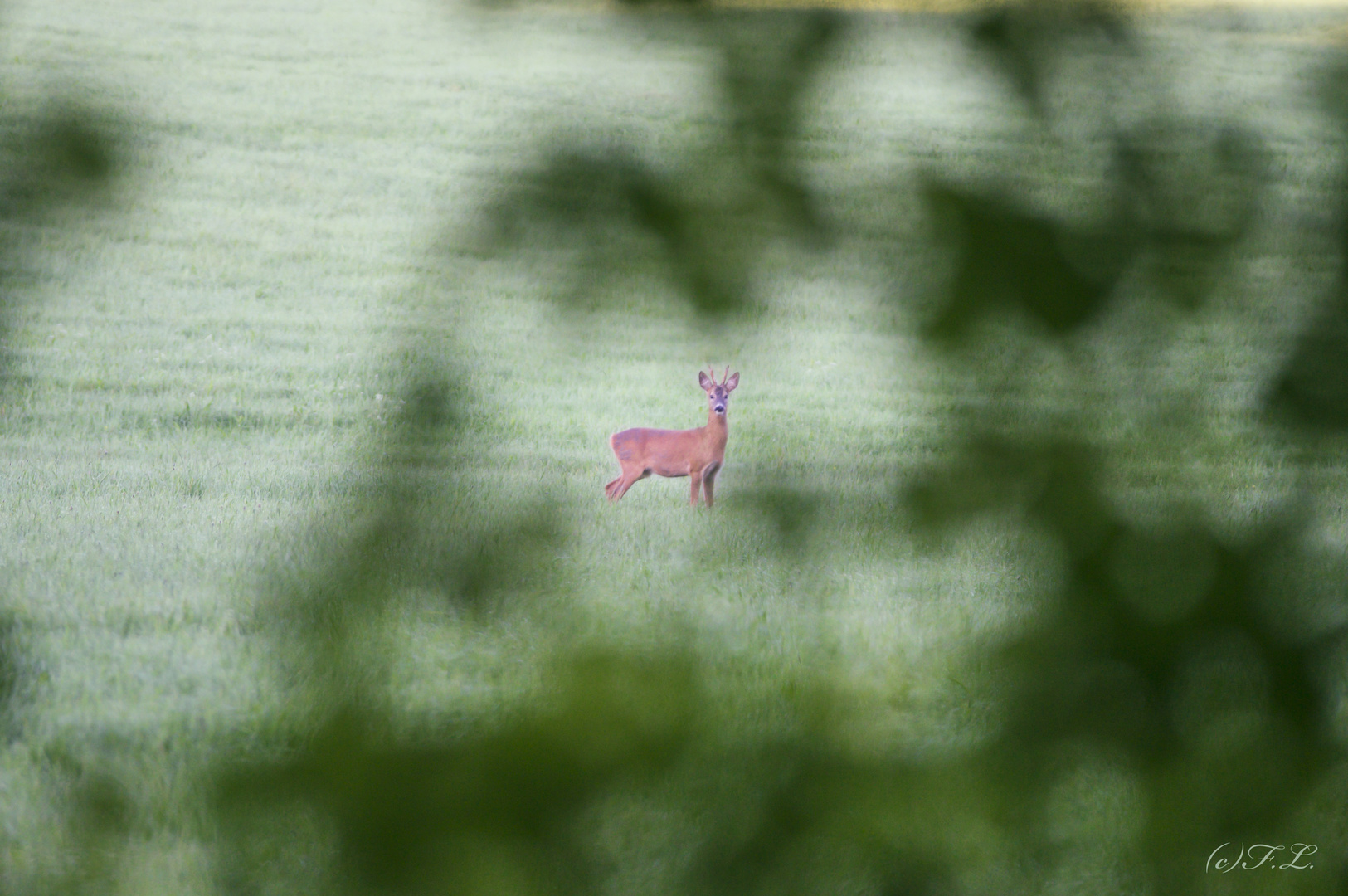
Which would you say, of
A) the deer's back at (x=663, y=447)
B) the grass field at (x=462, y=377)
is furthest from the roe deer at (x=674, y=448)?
the grass field at (x=462, y=377)

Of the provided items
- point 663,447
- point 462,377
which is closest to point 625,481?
point 663,447

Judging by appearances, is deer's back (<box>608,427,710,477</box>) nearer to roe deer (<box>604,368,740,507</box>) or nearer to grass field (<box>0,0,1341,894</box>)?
roe deer (<box>604,368,740,507</box>)

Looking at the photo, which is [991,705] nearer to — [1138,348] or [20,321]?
[1138,348]

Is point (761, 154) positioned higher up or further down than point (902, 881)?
higher up

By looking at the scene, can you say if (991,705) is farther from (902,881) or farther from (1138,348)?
(1138,348)

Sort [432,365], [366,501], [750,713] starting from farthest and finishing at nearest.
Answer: [432,365]
[366,501]
[750,713]

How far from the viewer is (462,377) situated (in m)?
3.39

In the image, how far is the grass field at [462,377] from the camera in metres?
2.46

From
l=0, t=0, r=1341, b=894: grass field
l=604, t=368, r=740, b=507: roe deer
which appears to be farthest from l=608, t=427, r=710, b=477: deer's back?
l=0, t=0, r=1341, b=894: grass field

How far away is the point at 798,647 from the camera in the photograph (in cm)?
259

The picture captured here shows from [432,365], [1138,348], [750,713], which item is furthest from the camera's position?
[1138,348]

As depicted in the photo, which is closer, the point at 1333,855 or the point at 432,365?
the point at 1333,855

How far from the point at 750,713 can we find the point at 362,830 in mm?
801

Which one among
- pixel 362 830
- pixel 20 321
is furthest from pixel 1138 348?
pixel 20 321
